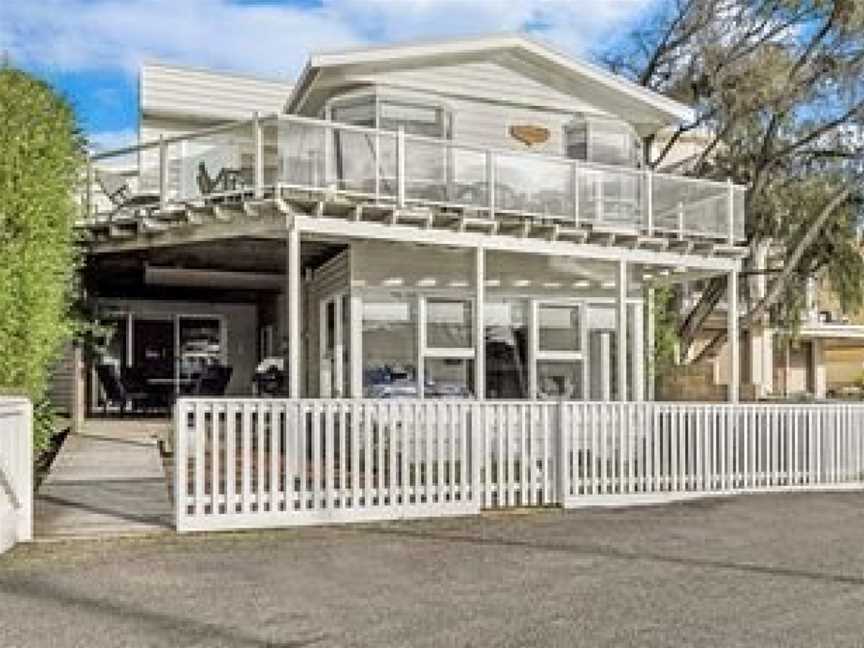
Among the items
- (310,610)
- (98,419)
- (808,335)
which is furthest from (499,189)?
(808,335)

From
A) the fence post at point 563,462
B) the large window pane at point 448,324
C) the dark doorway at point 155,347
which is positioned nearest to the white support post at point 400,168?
the large window pane at point 448,324

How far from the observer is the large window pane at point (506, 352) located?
1873cm

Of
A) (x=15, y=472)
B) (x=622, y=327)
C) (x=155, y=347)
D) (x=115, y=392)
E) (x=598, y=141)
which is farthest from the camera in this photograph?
(x=155, y=347)

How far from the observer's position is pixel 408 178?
16328mm

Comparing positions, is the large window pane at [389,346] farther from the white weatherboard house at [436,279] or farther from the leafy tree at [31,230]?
the leafy tree at [31,230]

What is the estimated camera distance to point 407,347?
690 inches

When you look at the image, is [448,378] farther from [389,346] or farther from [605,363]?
[605,363]

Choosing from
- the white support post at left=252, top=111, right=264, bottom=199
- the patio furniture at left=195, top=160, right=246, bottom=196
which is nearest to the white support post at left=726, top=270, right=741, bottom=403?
the white support post at left=252, top=111, right=264, bottom=199

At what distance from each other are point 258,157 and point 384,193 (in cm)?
192

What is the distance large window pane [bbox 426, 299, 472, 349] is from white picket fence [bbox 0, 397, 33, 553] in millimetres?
8122

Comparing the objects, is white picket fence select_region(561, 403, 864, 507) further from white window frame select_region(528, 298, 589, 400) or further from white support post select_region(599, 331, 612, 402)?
white support post select_region(599, 331, 612, 402)

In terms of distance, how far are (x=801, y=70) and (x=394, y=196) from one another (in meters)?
12.7

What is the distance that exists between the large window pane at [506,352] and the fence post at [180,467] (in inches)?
336

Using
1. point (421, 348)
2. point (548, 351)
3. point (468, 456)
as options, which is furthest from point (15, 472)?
point (548, 351)
